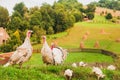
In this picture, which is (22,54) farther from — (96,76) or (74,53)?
(74,53)

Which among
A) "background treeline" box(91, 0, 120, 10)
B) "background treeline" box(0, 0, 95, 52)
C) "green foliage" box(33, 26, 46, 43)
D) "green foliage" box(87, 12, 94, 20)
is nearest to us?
"green foliage" box(33, 26, 46, 43)

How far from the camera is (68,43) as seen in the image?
149 ft

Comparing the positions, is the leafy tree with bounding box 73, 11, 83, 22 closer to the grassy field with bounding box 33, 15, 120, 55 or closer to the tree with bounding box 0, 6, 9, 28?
the grassy field with bounding box 33, 15, 120, 55

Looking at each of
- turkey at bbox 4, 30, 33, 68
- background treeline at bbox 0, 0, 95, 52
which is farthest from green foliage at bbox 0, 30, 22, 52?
turkey at bbox 4, 30, 33, 68

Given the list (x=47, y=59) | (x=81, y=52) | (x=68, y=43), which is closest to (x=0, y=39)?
(x=68, y=43)

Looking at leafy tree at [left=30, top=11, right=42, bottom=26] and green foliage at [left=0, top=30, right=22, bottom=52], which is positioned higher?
leafy tree at [left=30, top=11, right=42, bottom=26]

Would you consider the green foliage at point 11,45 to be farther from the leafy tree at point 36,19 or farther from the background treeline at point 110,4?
the background treeline at point 110,4

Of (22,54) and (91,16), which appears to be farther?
(91,16)

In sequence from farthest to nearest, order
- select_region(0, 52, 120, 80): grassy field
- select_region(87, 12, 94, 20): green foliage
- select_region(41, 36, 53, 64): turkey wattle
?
select_region(87, 12, 94, 20): green foliage
select_region(41, 36, 53, 64): turkey wattle
select_region(0, 52, 120, 80): grassy field

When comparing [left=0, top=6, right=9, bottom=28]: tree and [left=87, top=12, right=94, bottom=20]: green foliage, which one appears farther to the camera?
[left=87, top=12, right=94, bottom=20]: green foliage

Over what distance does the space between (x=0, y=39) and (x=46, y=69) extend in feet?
115

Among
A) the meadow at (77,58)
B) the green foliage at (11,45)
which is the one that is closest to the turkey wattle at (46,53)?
the meadow at (77,58)

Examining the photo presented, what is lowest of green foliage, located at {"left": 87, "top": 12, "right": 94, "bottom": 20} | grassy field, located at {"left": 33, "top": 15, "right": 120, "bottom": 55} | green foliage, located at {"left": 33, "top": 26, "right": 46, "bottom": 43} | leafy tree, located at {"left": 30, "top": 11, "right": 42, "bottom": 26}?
grassy field, located at {"left": 33, "top": 15, "right": 120, "bottom": 55}

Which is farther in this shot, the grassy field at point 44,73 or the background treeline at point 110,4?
the background treeline at point 110,4
